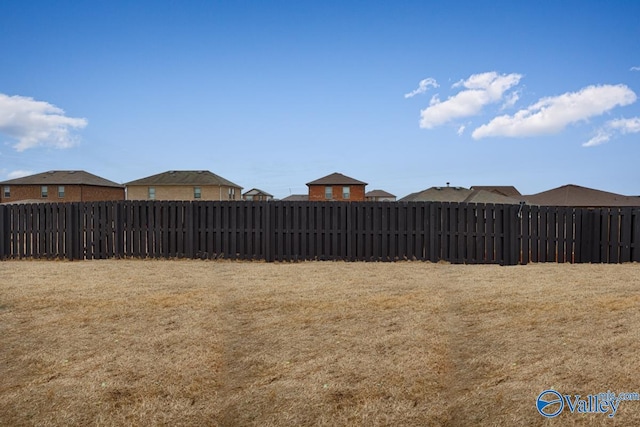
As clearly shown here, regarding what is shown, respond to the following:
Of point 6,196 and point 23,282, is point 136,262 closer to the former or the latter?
point 23,282

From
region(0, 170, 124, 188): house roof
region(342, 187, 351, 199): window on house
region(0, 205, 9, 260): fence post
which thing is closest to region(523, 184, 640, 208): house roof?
region(0, 205, 9, 260): fence post

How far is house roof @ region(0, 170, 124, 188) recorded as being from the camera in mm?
59156

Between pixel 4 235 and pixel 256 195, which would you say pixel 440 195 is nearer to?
pixel 4 235

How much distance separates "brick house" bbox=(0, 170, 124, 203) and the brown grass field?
53922mm

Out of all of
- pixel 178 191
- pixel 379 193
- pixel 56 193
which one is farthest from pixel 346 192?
pixel 379 193

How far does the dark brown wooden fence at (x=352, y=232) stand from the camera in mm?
14383

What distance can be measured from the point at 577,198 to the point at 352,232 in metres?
17.8

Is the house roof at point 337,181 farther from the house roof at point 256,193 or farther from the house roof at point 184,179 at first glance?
the house roof at point 256,193

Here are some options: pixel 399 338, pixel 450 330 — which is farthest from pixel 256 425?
pixel 450 330

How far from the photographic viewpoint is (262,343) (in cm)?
596

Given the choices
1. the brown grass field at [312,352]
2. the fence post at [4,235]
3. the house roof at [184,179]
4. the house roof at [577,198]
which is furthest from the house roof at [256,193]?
the brown grass field at [312,352]

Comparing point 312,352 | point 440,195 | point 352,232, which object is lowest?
point 312,352

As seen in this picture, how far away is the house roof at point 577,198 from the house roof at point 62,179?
52752 millimetres

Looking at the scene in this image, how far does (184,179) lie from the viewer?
196ft
